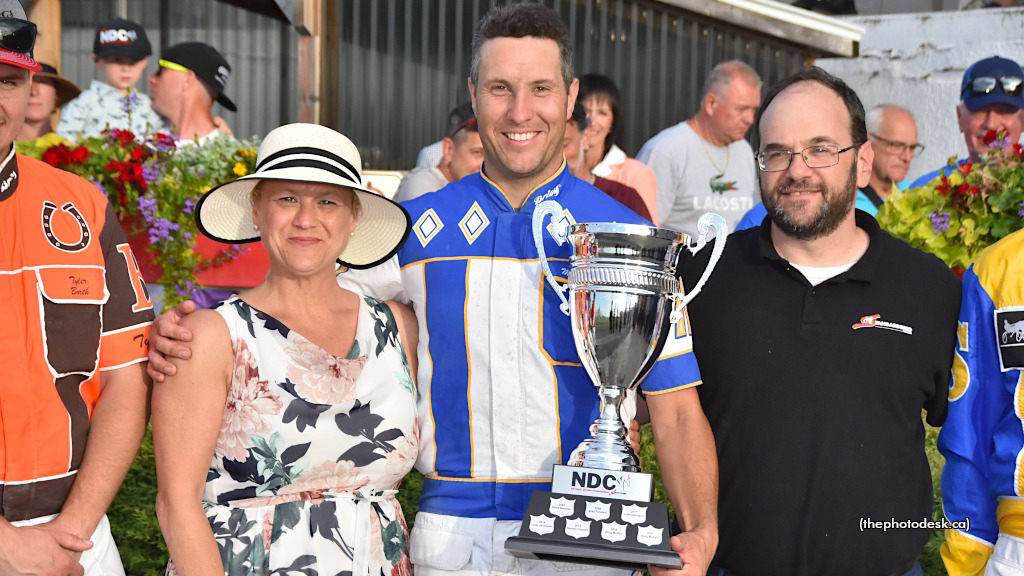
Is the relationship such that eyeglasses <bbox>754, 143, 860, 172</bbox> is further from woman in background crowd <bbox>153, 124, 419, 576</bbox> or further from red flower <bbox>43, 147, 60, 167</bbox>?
red flower <bbox>43, 147, 60, 167</bbox>

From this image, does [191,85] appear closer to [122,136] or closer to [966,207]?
[122,136]

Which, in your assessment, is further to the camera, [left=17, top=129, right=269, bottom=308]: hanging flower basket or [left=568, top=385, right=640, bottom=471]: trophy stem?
[left=17, top=129, right=269, bottom=308]: hanging flower basket

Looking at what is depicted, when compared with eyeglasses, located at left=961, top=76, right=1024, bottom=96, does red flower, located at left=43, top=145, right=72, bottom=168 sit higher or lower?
lower

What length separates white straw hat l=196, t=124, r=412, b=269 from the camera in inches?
104

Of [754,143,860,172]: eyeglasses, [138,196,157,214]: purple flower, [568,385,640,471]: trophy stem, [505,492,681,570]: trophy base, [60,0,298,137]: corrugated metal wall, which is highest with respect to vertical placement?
[60,0,298,137]: corrugated metal wall

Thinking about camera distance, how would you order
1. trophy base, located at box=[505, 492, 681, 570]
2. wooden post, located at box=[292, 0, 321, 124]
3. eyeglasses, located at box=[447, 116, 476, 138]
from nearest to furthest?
trophy base, located at box=[505, 492, 681, 570]
eyeglasses, located at box=[447, 116, 476, 138]
wooden post, located at box=[292, 0, 321, 124]

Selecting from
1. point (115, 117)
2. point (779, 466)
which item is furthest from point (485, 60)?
point (115, 117)

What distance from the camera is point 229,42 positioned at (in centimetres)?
855

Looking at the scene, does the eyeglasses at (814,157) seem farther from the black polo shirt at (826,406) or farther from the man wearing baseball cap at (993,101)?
the man wearing baseball cap at (993,101)

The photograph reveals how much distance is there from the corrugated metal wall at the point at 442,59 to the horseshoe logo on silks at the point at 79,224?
19.6 ft

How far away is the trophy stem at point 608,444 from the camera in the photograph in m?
2.43

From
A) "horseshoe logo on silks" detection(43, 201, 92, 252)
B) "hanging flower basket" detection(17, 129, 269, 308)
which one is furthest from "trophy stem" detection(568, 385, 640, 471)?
"hanging flower basket" detection(17, 129, 269, 308)

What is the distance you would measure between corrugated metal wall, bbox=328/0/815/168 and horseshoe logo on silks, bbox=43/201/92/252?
19.6ft

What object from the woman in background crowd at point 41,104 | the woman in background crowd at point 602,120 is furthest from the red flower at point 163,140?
the woman in background crowd at point 602,120
